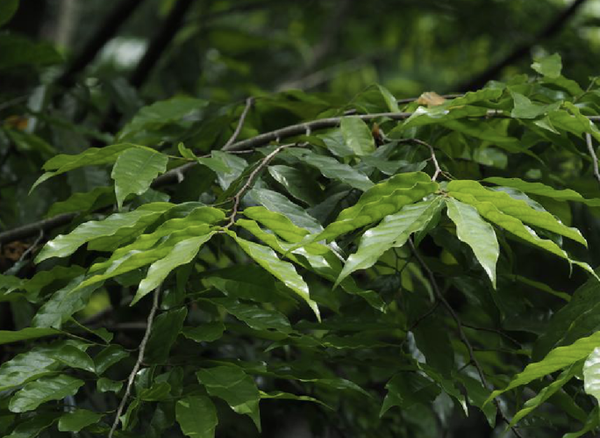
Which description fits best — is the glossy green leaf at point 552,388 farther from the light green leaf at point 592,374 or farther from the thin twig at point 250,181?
the thin twig at point 250,181

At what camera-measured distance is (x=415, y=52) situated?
3787 mm

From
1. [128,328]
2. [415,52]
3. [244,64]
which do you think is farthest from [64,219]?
[415,52]

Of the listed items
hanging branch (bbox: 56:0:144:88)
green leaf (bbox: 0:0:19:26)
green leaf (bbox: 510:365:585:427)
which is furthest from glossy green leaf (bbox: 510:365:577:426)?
hanging branch (bbox: 56:0:144:88)

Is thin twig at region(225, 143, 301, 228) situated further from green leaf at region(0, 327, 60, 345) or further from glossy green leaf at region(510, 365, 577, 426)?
glossy green leaf at region(510, 365, 577, 426)

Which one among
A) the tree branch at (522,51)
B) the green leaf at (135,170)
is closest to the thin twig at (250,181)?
the green leaf at (135,170)

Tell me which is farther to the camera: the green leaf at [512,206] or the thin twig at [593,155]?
the thin twig at [593,155]

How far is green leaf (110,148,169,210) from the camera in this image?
1.04 metres

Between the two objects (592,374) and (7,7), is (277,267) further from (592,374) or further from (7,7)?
(7,7)

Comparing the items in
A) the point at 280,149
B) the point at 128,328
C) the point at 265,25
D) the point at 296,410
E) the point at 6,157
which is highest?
the point at 280,149

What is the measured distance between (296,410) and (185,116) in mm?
632

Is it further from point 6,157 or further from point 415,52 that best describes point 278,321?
point 415,52

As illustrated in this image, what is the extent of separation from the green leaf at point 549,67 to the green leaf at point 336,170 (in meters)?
0.38

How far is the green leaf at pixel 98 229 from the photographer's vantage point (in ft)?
3.14

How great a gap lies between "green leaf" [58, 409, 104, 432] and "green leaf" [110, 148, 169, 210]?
0.83 feet
